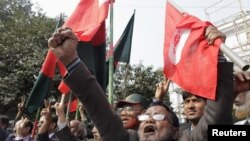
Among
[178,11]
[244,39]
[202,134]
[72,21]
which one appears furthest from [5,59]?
[202,134]

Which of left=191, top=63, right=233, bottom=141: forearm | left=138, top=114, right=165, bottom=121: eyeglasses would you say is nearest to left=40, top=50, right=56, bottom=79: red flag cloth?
left=138, top=114, right=165, bottom=121: eyeglasses

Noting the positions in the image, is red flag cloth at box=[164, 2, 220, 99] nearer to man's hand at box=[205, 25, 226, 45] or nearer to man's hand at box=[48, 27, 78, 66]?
man's hand at box=[205, 25, 226, 45]

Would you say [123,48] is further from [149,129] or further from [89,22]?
[149,129]

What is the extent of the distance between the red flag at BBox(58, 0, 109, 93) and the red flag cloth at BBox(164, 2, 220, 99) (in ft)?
4.78

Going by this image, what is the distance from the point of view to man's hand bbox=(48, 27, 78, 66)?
7.42 ft

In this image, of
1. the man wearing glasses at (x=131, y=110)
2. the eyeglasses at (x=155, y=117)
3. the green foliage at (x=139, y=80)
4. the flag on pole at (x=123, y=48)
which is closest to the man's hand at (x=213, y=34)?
the eyeglasses at (x=155, y=117)

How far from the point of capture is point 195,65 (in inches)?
128

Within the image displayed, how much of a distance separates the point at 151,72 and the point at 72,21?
41.9 ft

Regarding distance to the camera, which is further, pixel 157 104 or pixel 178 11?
pixel 178 11

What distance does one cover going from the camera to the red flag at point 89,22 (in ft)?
17.5

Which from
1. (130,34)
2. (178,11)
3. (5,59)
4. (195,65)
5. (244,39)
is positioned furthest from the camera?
(5,59)

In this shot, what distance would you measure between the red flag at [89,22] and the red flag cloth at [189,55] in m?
1.46

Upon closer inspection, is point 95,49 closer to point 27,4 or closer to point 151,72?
point 151,72

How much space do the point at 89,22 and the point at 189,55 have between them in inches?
96.8
